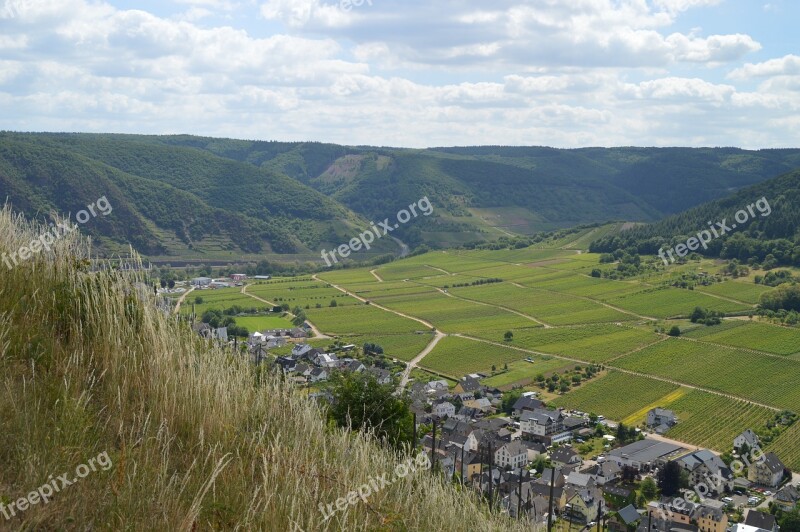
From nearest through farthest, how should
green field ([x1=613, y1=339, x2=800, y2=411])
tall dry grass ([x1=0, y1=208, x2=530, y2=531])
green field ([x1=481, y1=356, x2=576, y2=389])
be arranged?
tall dry grass ([x1=0, y1=208, x2=530, y2=531]) → green field ([x1=613, y1=339, x2=800, y2=411]) → green field ([x1=481, y1=356, x2=576, y2=389])

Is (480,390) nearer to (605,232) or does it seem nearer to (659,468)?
(659,468)

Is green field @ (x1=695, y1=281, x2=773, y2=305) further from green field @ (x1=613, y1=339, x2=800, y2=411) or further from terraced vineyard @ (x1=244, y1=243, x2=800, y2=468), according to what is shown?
green field @ (x1=613, y1=339, x2=800, y2=411)

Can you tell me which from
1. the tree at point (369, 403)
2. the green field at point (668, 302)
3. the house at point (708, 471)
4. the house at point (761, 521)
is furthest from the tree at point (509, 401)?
the tree at point (369, 403)

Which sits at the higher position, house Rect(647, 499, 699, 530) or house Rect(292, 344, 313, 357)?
house Rect(292, 344, 313, 357)

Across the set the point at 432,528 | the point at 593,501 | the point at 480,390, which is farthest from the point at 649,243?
the point at 432,528

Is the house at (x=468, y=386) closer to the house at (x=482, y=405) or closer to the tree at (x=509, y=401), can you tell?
the house at (x=482, y=405)

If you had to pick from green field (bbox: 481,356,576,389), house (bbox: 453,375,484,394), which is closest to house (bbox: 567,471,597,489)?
house (bbox: 453,375,484,394)

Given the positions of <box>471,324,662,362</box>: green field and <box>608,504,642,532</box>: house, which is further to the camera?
<box>471,324,662,362</box>: green field
